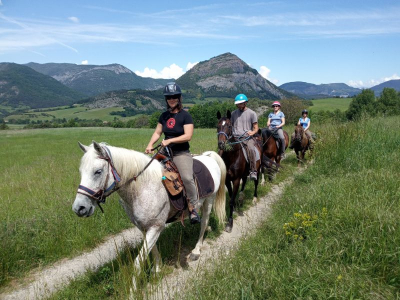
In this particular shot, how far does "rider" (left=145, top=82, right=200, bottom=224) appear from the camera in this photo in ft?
13.7

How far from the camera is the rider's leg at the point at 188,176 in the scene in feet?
14.1

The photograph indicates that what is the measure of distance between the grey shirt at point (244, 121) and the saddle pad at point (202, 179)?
109 inches

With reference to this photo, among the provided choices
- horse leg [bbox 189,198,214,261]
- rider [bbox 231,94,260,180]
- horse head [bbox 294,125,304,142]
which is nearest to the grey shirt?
rider [bbox 231,94,260,180]

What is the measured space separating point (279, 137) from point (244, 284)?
27.9 ft

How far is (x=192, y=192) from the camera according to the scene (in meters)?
4.38

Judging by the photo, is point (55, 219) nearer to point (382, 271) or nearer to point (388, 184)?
point (382, 271)

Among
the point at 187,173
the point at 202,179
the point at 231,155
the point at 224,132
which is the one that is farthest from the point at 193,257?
the point at 224,132

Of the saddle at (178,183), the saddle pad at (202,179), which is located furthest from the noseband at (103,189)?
the saddle pad at (202,179)

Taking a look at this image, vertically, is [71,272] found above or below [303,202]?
below

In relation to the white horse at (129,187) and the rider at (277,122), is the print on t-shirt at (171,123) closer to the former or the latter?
the white horse at (129,187)

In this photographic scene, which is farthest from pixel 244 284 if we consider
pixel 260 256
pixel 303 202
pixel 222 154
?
pixel 222 154

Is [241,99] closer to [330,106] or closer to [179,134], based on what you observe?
[179,134]

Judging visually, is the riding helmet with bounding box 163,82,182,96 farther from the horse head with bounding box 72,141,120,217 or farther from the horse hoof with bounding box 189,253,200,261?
the horse hoof with bounding box 189,253,200,261

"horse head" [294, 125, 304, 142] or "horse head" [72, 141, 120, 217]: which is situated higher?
"horse head" [72, 141, 120, 217]
